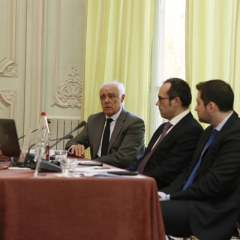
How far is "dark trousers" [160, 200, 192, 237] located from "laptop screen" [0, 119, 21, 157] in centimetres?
110

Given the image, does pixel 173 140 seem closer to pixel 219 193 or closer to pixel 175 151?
pixel 175 151

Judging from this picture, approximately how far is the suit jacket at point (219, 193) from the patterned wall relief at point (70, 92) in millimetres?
2920

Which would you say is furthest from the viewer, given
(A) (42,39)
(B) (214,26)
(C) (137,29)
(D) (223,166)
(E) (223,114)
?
(A) (42,39)

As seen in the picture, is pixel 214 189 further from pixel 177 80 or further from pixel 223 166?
pixel 177 80

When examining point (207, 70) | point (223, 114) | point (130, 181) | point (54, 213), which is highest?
point (207, 70)

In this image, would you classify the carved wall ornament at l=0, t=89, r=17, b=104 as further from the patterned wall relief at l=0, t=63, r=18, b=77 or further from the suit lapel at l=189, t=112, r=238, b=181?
the suit lapel at l=189, t=112, r=238, b=181

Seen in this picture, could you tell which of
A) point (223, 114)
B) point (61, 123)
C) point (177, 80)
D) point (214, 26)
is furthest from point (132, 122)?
point (61, 123)

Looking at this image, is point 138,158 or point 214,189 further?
point 138,158

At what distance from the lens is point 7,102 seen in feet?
17.7

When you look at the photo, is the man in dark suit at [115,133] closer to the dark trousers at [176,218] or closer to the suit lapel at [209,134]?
the suit lapel at [209,134]

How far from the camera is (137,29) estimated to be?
190 inches

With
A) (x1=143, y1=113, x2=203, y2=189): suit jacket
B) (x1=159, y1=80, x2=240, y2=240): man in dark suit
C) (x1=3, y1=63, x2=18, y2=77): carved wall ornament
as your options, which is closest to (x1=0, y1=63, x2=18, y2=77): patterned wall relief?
(x1=3, y1=63, x2=18, y2=77): carved wall ornament

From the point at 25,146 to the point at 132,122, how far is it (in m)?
1.19

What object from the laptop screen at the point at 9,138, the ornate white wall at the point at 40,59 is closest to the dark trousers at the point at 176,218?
the laptop screen at the point at 9,138
